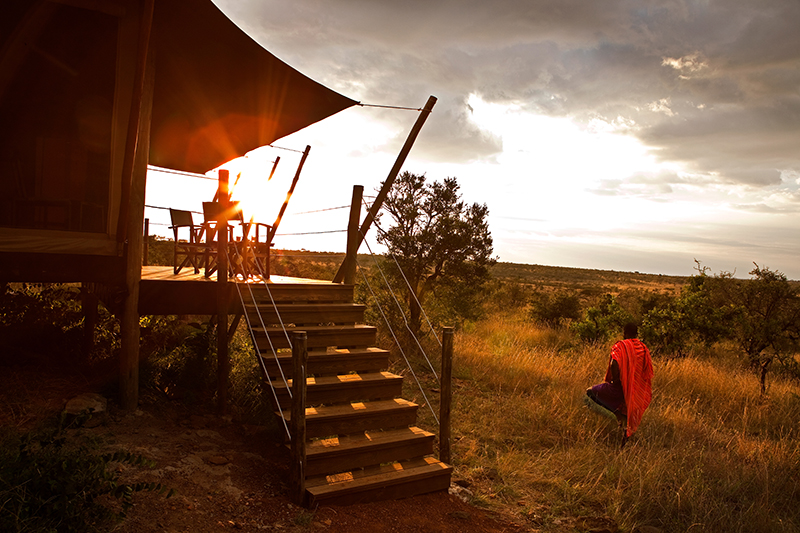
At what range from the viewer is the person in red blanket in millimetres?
6152

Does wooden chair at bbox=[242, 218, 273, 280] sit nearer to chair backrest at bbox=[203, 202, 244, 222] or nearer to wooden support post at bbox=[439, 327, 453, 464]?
chair backrest at bbox=[203, 202, 244, 222]

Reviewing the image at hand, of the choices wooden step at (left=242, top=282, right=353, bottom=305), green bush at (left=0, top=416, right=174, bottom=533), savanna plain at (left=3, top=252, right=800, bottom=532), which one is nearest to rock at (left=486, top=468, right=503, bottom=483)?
savanna plain at (left=3, top=252, right=800, bottom=532)

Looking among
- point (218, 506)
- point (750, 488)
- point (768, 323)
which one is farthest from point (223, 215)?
point (768, 323)

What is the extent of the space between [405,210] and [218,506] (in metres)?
7.80

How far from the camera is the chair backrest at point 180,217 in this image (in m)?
8.03

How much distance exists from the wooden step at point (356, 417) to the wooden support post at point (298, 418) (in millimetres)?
436

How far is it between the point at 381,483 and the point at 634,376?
11.8ft

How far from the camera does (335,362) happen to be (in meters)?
5.61

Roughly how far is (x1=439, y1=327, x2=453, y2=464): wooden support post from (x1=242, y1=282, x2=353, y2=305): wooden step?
6.86 ft

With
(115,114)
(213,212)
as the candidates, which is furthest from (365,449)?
(115,114)

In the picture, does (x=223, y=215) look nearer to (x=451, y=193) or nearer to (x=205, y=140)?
(x=205, y=140)

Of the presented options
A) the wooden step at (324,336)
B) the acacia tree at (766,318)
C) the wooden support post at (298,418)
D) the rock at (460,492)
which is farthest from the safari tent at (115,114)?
the acacia tree at (766,318)

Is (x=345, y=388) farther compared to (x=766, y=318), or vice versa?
(x=766, y=318)

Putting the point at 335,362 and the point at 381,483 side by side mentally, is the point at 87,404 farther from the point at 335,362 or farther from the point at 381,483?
the point at 381,483
